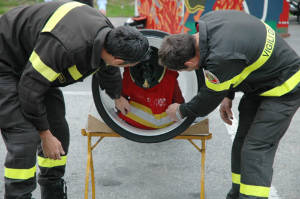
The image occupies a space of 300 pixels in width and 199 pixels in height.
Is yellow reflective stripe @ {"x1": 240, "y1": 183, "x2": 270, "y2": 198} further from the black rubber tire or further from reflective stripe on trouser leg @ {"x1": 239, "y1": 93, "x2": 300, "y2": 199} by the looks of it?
the black rubber tire

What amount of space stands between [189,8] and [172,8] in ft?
3.07

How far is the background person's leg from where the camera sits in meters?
2.85

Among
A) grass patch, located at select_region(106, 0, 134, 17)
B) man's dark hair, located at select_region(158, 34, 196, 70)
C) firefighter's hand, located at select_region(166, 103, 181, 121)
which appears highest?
man's dark hair, located at select_region(158, 34, 196, 70)

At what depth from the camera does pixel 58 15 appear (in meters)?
2.37

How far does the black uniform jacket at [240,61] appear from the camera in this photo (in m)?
2.33

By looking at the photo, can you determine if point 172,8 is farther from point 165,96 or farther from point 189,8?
point 165,96

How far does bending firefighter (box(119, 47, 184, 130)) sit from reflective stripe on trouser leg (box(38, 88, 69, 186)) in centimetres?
45

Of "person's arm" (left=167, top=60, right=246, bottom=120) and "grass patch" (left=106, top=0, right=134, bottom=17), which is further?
"grass patch" (left=106, top=0, right=134, bottom=17)

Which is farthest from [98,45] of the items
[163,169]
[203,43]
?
[163,169]

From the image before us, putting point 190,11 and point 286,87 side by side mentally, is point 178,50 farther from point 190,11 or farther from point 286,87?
point 190,11

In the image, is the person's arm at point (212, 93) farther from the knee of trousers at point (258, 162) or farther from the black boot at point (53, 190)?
the black boot at point (53, 190)

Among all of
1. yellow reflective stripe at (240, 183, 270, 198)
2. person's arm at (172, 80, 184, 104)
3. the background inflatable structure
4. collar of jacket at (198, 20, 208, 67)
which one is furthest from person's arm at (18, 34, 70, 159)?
the background inflatable structure

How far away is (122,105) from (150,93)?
8.9 inches

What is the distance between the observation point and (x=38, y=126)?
8.16 feet
